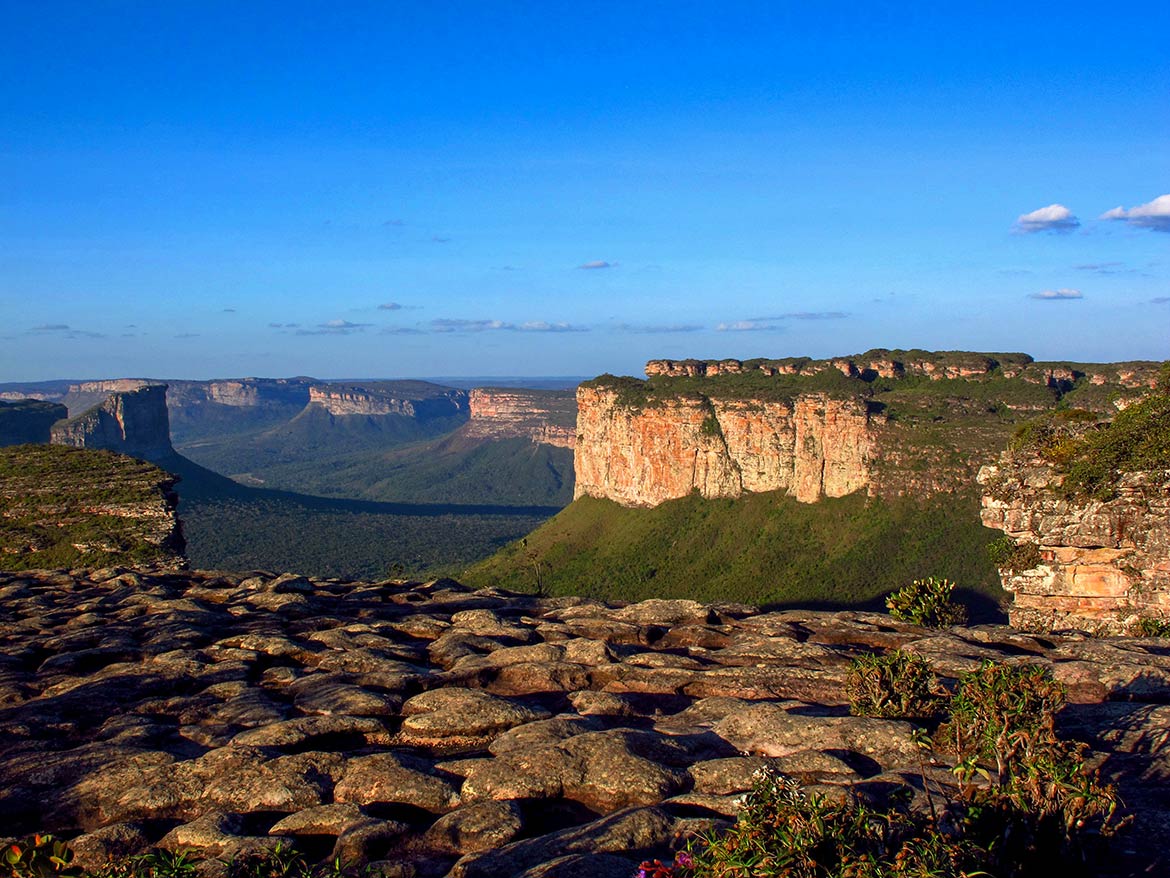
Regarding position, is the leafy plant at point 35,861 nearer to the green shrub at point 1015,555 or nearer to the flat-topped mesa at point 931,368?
the green shrub at point 1015,555

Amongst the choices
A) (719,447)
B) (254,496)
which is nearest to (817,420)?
(719,447)

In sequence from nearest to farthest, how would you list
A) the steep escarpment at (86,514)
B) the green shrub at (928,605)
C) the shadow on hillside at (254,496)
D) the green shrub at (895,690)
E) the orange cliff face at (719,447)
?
the green shrub at (895,690) → the green shrub at (928,605) → the steep escarpment at (86,514) → the orange cliff face at (719,447) → the shadow on hillside at (254,496)

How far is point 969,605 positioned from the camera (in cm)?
6369

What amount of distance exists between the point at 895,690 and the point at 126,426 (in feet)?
537

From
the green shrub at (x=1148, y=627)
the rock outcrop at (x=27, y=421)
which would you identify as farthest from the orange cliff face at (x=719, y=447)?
the rock outcrop at (x=27, y=421)

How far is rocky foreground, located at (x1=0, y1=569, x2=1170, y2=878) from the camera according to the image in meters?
11.5

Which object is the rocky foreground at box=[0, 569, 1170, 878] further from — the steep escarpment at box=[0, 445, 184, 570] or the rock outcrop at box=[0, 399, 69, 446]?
the rock outcrop at box=[0, 399, 69, 446]

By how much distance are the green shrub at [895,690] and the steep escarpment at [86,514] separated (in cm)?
3383

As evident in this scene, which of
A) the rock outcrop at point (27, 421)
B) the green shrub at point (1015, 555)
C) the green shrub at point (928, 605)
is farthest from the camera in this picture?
the rock outcrop at point (27, 421)

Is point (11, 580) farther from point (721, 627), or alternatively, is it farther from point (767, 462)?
point (767, 462)

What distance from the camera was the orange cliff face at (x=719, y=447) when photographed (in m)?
87.6

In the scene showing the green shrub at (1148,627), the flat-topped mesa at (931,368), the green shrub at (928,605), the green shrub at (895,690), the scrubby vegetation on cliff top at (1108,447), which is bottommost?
the green shrub at (928,605)

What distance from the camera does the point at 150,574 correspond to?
32.3 m

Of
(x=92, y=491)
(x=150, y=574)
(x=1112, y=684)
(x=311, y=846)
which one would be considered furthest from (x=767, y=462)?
(x=311, y=846)
